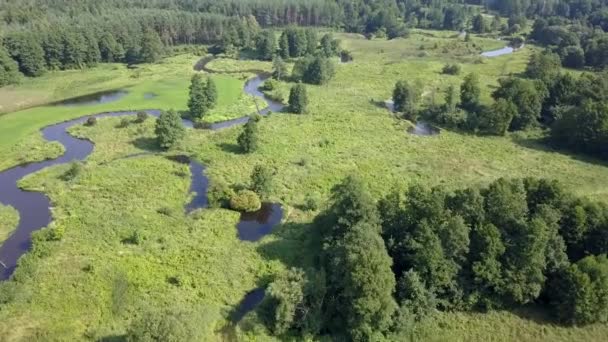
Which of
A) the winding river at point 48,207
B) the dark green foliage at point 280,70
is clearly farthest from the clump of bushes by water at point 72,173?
the dark green foliage at point 280,70

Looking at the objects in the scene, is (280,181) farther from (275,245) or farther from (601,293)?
(601,293)

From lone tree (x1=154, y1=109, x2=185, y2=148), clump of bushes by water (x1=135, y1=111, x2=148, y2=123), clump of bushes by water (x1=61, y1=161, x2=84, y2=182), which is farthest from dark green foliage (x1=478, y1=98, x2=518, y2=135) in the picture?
clump of bushes by water (x1=61, y1=161, x2=84, y2=182)

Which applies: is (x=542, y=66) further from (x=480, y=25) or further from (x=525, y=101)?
(x=480, y=25)

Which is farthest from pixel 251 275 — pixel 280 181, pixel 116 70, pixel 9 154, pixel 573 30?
pixel 573 30

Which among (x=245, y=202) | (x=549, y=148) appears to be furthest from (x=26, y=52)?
(x=549, y=148)

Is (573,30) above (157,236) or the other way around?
above

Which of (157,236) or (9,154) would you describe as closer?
(157,236)

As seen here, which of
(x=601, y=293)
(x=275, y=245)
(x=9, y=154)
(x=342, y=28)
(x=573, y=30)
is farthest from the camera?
(x=342, y=28)

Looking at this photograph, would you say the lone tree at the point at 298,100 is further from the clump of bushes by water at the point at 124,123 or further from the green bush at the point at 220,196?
the green bush at the point at 220,196
